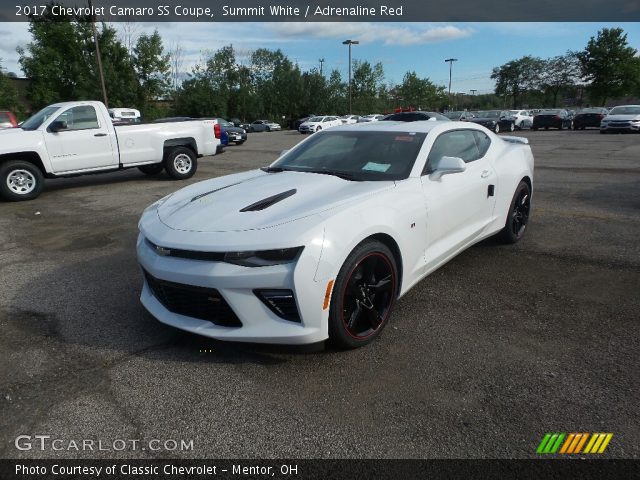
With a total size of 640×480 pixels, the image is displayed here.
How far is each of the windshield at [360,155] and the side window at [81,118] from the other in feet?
22.1

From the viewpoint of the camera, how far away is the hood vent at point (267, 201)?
3.02 m

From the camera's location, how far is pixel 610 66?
55.8m

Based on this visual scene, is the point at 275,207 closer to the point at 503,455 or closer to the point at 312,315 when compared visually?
the point at 312,315

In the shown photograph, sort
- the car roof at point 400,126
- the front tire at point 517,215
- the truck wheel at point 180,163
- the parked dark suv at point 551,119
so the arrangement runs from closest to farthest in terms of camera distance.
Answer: the car roof at point 400,126, the front tire at point 517,215, the truck wheel at point 180,163, the parked dark suv at point 551,119

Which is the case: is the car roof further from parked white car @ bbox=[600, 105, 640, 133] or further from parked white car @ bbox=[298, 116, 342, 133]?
parked white car @ bbox=[298, 116, 342, 133]

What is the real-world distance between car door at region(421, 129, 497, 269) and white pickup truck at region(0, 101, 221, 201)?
7.75 metres

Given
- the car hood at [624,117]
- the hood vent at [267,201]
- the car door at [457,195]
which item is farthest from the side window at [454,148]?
the car hood at [624,117]

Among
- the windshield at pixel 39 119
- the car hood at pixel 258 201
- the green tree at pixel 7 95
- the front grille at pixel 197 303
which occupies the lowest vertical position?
the front grille at pixel 197 303

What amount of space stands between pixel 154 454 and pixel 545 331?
2620mm

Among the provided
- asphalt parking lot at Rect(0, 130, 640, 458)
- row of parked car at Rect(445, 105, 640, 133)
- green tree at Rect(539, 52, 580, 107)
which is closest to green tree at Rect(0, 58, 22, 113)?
row of parked car at Rect(445, 105, 640, 133)

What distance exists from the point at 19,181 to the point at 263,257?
8222mm

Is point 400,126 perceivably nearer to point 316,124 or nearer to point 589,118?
point 589,118

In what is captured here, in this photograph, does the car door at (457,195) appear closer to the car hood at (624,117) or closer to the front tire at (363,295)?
the front tire at (363,295)

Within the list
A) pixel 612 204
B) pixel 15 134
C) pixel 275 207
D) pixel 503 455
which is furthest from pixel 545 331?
pixel 15 134
